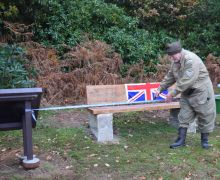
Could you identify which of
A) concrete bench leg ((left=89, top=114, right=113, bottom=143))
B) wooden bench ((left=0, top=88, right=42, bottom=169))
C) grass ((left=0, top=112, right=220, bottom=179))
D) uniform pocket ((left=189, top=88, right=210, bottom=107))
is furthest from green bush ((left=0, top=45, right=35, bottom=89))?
uniform pocket ((left=189, top=88, right=210, bottom=107))

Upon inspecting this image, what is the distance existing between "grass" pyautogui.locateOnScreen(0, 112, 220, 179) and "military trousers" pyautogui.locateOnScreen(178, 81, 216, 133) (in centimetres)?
40

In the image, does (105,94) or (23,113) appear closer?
(23,113)

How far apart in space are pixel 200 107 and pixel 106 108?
1558mm

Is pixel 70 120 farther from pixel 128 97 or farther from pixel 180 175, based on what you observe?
pixel 180 175

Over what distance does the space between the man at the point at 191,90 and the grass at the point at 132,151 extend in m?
0.36

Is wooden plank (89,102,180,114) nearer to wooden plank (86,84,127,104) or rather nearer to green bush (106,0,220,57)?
wooden plank (86,84,127,104)

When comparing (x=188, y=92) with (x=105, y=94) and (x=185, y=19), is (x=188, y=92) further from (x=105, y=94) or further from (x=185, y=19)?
(x=185, y=19)

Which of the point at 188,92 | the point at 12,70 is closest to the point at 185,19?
the point at 12,70

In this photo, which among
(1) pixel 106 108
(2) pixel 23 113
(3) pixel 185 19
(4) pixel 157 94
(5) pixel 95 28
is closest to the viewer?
(2) pixel 23 113

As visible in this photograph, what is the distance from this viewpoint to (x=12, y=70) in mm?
9414

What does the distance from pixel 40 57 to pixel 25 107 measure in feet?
16.6

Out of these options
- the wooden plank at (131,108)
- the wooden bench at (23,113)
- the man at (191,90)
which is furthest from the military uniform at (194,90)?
the wooden bench at (23,113)

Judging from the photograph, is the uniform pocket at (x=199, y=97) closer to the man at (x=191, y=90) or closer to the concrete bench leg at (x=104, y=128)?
the man at (x=191, y=90)

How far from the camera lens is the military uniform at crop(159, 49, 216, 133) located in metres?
6.68
